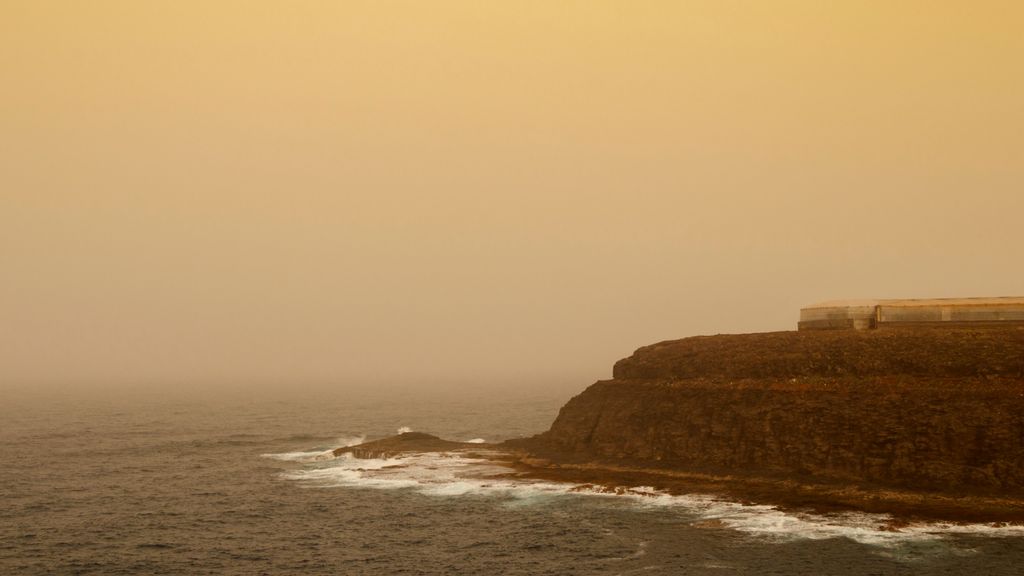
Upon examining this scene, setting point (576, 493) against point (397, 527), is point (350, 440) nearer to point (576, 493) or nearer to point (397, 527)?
point (576, 493)

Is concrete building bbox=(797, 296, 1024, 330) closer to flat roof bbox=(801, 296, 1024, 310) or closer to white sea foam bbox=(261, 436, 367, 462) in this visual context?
flat roof bbox=(801, 296, 1024, 310)

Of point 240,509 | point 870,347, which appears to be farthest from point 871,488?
point 240,509

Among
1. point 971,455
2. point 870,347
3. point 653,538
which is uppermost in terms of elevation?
point 870,347

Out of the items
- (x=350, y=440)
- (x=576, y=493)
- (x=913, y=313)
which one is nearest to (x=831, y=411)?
(x=913, y=313)

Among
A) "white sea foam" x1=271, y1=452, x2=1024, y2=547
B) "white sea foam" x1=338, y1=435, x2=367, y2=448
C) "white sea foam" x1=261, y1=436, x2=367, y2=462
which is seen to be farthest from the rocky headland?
"white sea foam" x1=338, y1=435, x2=367, y2=448

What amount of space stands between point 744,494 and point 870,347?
1892 centimetres

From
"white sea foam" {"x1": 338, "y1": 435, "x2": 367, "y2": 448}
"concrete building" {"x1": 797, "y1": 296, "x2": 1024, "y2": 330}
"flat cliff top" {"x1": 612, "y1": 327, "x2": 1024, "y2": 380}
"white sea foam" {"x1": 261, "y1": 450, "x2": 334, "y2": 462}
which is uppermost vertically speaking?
"concrete building" {"x1": 797, "y1": 296, "x2": 1024, "y2": 330}

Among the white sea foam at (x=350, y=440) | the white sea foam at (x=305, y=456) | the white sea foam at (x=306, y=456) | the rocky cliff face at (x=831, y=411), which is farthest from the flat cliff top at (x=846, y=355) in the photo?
the white sea foam at (x=350, y=440)

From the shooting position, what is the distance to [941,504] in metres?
57.3

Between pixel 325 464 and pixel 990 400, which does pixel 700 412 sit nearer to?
pixel 990 400

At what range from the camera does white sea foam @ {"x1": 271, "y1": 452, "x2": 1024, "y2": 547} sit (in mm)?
52125

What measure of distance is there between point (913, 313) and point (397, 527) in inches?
2055

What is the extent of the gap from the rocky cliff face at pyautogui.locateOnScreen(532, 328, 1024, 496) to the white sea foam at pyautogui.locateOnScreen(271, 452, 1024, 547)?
742cm

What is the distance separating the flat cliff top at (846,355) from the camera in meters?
67.8
